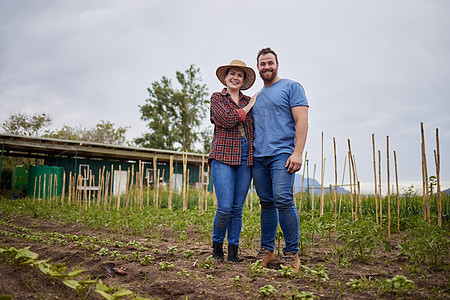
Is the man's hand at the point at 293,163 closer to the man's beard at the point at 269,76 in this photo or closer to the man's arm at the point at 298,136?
the man's arm at the point at 298,136

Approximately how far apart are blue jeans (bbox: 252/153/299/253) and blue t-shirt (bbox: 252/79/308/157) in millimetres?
83

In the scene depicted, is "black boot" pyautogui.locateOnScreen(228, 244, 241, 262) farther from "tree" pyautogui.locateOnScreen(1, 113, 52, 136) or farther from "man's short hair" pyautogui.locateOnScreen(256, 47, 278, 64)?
"tree" pyautogui.locateOnScreen(1, 113, 52, 136)

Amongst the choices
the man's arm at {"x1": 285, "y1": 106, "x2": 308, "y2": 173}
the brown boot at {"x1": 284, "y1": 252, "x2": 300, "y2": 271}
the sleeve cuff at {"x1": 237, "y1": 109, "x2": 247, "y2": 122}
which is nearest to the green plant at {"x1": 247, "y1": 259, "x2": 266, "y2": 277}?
the brown boot at {"x1": 284, "y1": 252, "x2": 300, "y2": 271}

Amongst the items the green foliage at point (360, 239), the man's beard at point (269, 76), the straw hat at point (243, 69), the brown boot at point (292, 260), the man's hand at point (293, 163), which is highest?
the straw hat at point (243, 69)

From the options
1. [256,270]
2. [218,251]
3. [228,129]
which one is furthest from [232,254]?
[228,129]

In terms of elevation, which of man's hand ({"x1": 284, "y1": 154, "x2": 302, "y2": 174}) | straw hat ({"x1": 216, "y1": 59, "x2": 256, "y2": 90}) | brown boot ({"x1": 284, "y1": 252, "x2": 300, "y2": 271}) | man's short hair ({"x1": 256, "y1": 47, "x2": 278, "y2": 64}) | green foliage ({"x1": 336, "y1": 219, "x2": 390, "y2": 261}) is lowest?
brown boot ({"x1": 284, "y1": 252, "x2": 300, "y2": 271})

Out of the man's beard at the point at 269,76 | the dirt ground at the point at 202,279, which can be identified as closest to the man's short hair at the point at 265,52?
the man's beard at the point at 269,76

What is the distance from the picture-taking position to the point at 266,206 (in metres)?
2.79

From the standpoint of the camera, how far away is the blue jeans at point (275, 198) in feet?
8.44

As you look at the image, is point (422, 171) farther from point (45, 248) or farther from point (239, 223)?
point (45, 248)

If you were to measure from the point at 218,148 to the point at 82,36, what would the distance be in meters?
10.3

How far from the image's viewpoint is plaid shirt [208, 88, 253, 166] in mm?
2762

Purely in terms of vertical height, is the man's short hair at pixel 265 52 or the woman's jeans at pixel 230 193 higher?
the man's short hair at pixel 265 52

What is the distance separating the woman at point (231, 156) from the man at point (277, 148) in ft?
0.32
